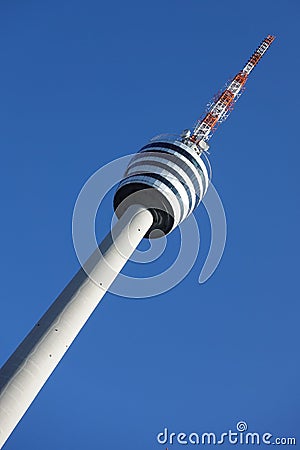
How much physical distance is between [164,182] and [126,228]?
23.9 feet

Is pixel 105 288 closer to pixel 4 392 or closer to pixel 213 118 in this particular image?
pixel 4 392

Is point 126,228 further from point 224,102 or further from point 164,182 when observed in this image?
point 224,102

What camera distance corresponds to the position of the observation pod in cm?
5234

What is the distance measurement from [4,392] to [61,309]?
335 inches

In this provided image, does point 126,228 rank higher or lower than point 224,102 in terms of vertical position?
lower

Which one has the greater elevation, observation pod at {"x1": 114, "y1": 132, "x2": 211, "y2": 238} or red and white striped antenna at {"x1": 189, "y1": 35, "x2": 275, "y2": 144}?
red and white striped antenna at {"x1": 189, "y1": 35, "x2": 275, "y2": 144}

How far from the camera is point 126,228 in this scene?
48375 mm

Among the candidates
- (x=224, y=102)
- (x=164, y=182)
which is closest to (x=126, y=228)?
(x=164, y=182)

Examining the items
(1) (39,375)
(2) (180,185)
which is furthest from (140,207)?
(1) (39,375)

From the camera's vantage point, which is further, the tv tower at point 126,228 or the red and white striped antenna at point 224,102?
the red and white striped antenna at point 224,102

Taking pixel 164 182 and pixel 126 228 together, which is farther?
pixel 164 182

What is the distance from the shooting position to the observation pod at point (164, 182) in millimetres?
52344

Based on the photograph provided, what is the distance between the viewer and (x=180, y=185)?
53562mm

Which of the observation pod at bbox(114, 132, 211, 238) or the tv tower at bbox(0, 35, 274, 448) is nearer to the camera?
the tv tower at bbox(0, 35, 274, 448)
